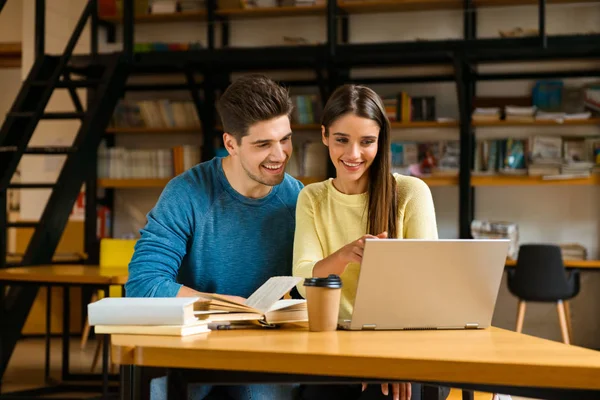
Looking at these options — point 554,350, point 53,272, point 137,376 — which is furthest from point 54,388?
point 554,350

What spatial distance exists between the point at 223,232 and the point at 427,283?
0.80 metres

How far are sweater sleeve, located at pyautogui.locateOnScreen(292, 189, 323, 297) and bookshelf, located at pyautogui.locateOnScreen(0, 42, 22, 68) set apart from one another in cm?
693

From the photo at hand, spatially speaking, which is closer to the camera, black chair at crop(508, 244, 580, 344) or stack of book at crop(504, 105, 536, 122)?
black chair at crop(508, 244, 580, 344)

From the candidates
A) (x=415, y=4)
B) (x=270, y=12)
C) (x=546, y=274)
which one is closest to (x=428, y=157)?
(x=415, y=4)

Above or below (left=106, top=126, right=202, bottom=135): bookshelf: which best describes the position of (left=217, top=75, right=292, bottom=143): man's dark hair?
below

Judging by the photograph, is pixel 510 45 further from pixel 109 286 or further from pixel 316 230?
pixel 316 230

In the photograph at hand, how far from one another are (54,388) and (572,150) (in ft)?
13.5

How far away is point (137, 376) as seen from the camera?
1.52 m

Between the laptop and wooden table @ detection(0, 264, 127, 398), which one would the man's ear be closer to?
the laptop

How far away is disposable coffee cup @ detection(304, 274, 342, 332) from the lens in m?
1.72

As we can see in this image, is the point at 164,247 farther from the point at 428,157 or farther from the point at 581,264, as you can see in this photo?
the point at 428,157

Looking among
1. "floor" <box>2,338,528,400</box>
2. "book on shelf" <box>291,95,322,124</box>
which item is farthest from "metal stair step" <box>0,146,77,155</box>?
"book on shelf" <box>291,95,322,124</box>

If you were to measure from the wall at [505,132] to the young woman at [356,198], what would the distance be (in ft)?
16.2

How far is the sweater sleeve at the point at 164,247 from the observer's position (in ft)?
6.98
